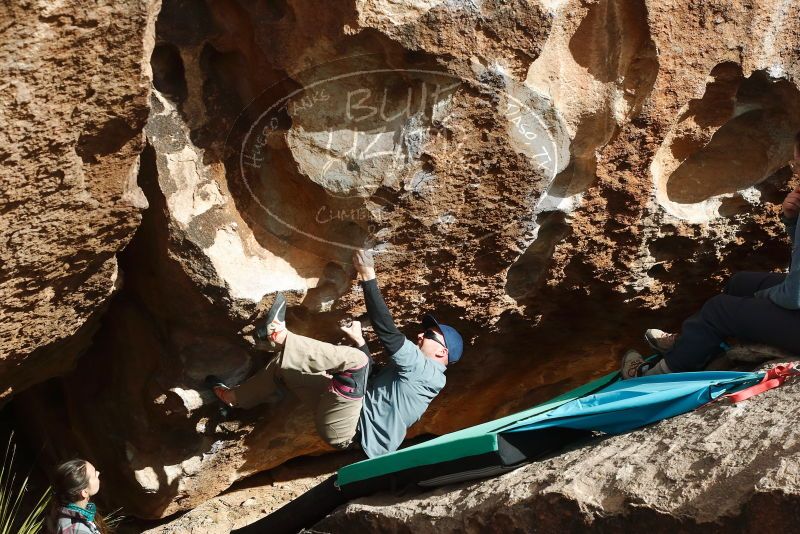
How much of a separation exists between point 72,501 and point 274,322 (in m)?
0.88

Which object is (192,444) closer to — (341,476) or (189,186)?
(341,476)

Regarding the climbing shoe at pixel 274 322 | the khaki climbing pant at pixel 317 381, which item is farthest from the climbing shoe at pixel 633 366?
the climbing shoe at pixel 274 322

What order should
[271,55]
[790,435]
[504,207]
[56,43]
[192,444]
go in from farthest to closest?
1. [192,444]
2. [504,207]
3. [271,55]
4. [790,435]
5. [56,43]

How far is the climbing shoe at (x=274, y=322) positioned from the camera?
317 cm

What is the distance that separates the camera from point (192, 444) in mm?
3779

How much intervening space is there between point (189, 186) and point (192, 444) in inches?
49.5

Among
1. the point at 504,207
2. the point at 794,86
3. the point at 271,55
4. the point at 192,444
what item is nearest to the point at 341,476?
the point at 192,444

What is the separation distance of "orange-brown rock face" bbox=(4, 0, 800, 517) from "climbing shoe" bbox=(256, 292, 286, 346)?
0.05m

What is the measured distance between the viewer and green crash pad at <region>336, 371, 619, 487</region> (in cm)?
288

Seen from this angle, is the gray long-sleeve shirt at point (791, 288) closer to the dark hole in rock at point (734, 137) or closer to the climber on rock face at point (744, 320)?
the climber on rock face at point (744, 320)

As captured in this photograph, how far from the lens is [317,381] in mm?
3299

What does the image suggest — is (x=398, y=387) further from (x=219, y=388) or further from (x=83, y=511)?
(x=83, y=511)

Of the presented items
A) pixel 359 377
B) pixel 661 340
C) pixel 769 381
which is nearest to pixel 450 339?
pixel 359 377

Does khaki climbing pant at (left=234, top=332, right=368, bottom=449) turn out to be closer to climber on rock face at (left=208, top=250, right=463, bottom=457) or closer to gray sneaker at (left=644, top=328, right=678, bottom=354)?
climber on rock face at (left=208, top=250, right=463, bottom=457)
